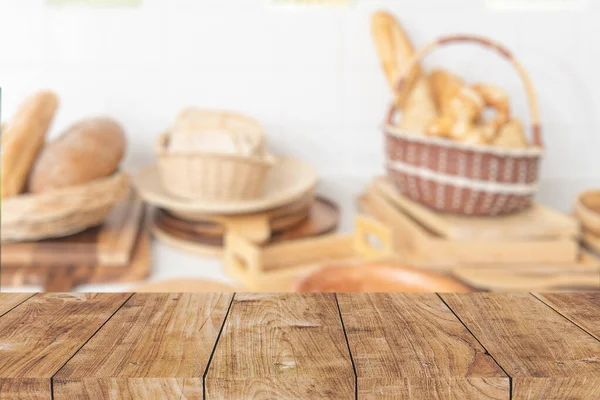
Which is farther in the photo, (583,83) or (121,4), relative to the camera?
(583,83)

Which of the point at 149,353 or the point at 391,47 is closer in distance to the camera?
the point at 149,353

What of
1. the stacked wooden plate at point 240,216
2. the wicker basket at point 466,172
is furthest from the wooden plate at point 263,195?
the wicker basket at point 466,172

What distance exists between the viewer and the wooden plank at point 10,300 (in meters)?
0.50

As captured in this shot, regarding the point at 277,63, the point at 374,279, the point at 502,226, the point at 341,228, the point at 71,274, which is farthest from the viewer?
the point at 277,63

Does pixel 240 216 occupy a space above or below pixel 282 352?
below

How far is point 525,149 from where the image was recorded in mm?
1103

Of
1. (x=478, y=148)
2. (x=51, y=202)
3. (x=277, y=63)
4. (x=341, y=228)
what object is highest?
(x=277, y=63)

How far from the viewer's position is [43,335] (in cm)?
44

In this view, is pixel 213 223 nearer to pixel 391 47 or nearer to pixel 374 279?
pixel 374 279

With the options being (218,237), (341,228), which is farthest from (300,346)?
(341,228)

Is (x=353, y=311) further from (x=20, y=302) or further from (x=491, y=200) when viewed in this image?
(x=491, y=200)

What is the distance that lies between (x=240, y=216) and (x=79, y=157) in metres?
0.30

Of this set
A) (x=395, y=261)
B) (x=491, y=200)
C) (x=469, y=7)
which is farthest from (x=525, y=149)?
(x=469, y=7)

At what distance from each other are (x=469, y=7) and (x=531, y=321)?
111 cm
